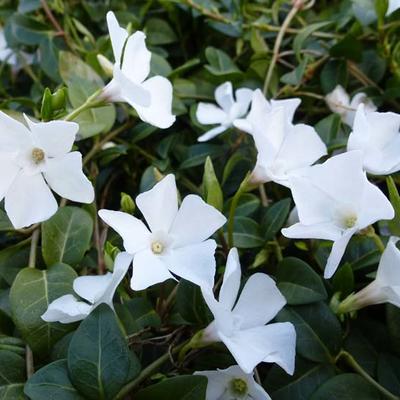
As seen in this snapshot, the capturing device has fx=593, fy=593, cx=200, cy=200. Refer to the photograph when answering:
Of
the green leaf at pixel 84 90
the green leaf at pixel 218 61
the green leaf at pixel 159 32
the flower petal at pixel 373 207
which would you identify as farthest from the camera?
the green leaf at pixel 159 32

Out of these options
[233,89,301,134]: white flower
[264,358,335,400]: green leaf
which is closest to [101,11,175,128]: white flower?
[233,89,301,134]: white flower

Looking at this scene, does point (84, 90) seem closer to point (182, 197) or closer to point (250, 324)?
point (182, 197)

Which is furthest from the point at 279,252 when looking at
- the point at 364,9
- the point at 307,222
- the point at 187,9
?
the point at 187,9

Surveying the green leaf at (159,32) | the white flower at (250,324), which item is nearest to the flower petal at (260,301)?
the white flower at (250,324)

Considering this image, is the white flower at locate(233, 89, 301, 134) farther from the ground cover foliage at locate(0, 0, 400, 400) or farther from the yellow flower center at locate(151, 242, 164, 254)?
the yellow flower center at locate(151, 242, 164, 254)

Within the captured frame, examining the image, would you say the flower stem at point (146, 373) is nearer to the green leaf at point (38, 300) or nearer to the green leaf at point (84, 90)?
the green leaf at point (38, 300)

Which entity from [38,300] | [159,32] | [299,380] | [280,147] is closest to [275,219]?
[280,147]
